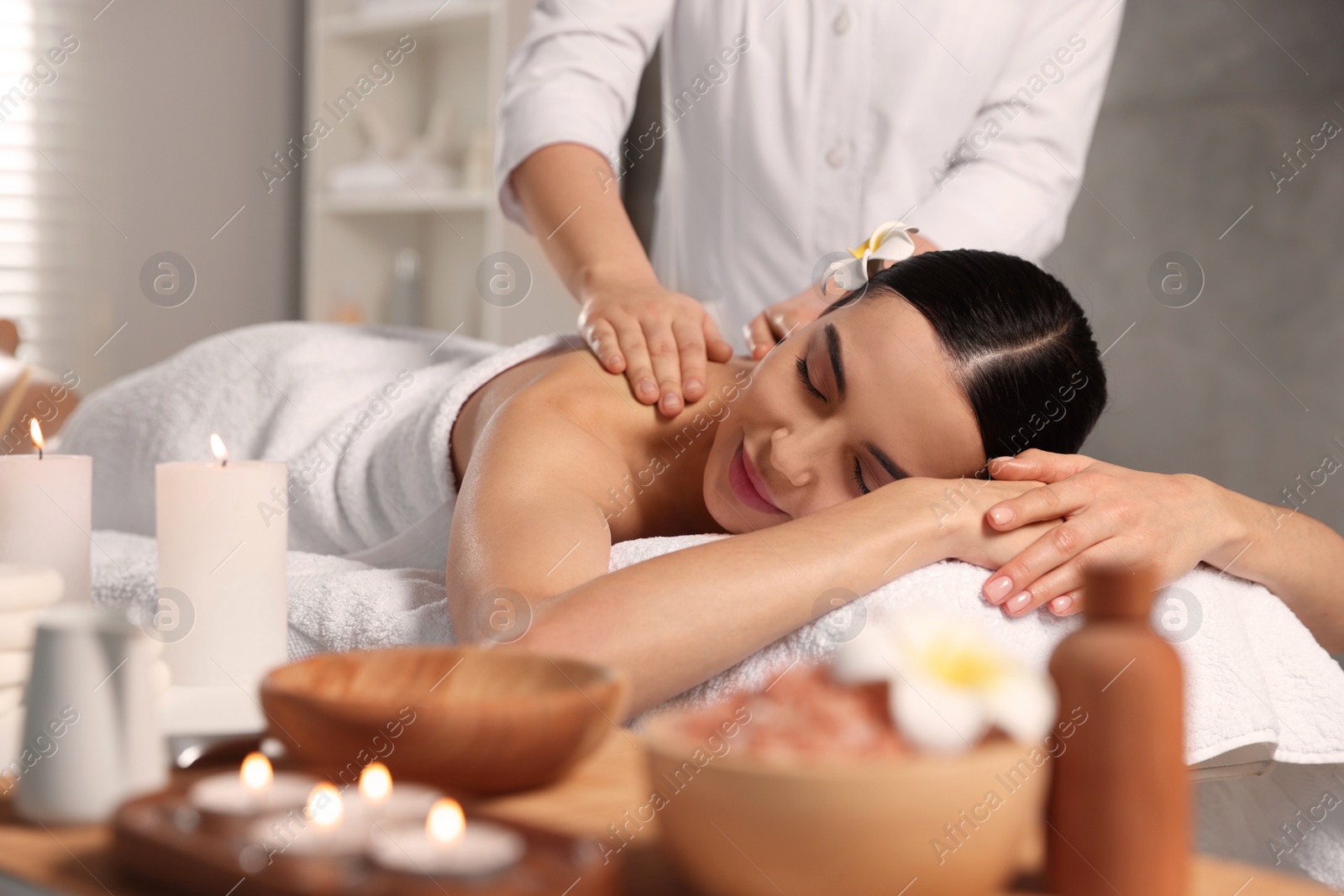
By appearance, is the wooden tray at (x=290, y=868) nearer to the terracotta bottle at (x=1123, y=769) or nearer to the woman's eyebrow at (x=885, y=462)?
the terracotta bottle at (x=1123, y=769)

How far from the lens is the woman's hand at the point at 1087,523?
0.98 meters

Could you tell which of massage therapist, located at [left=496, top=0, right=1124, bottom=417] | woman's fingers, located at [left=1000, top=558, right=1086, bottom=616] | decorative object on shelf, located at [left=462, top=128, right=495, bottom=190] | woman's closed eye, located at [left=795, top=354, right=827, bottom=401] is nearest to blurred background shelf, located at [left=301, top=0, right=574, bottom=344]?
decorative object on shelf, located at [left=462, top=128, right=495, bottom=190]

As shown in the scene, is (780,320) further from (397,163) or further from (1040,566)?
(397,163)

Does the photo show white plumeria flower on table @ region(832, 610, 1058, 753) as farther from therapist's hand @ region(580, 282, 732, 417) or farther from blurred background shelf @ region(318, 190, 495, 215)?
blurred background shelf @ region(318, 190, 495, 215)

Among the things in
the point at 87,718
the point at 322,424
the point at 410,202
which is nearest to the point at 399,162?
the point at 410,202

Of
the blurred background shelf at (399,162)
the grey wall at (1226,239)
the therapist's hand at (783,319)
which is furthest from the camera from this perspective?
the blurred background shelf at (399,162)

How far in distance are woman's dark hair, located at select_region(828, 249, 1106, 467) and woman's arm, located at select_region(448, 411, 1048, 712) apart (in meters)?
0.10

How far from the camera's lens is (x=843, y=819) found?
0.42 meters

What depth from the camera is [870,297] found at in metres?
1.19

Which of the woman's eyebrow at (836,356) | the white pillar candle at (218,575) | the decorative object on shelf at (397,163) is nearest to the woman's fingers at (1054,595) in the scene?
the woman's eyebrow at (836,356)

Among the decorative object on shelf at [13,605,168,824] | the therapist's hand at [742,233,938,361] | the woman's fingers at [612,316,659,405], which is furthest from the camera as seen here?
the therapist's hand at [742,233,938,361]

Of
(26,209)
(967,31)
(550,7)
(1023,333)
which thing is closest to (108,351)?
(26,209)

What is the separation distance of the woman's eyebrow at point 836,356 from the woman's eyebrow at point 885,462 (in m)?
0.05

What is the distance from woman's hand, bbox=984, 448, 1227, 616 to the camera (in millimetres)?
981
